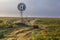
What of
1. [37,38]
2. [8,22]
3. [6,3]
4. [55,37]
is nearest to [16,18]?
[8,22]

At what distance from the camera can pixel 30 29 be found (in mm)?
3719

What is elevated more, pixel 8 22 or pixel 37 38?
pixel 8 22

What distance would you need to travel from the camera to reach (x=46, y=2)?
3848 mm

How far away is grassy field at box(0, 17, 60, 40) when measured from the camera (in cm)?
360

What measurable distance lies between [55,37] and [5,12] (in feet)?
5.26

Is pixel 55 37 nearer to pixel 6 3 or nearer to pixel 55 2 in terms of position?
pixel 55 2

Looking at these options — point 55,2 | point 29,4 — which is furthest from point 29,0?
point 55,2

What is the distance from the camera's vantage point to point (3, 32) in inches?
145

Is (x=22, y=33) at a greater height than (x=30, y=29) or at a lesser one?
lesser

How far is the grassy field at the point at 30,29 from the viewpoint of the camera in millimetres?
3602

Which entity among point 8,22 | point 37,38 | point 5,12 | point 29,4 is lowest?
point 37,38

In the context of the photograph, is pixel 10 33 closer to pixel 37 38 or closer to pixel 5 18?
pixel 5 18

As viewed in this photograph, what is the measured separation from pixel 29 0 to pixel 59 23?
1.10 metres

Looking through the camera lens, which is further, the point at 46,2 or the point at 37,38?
the point at 46,2
